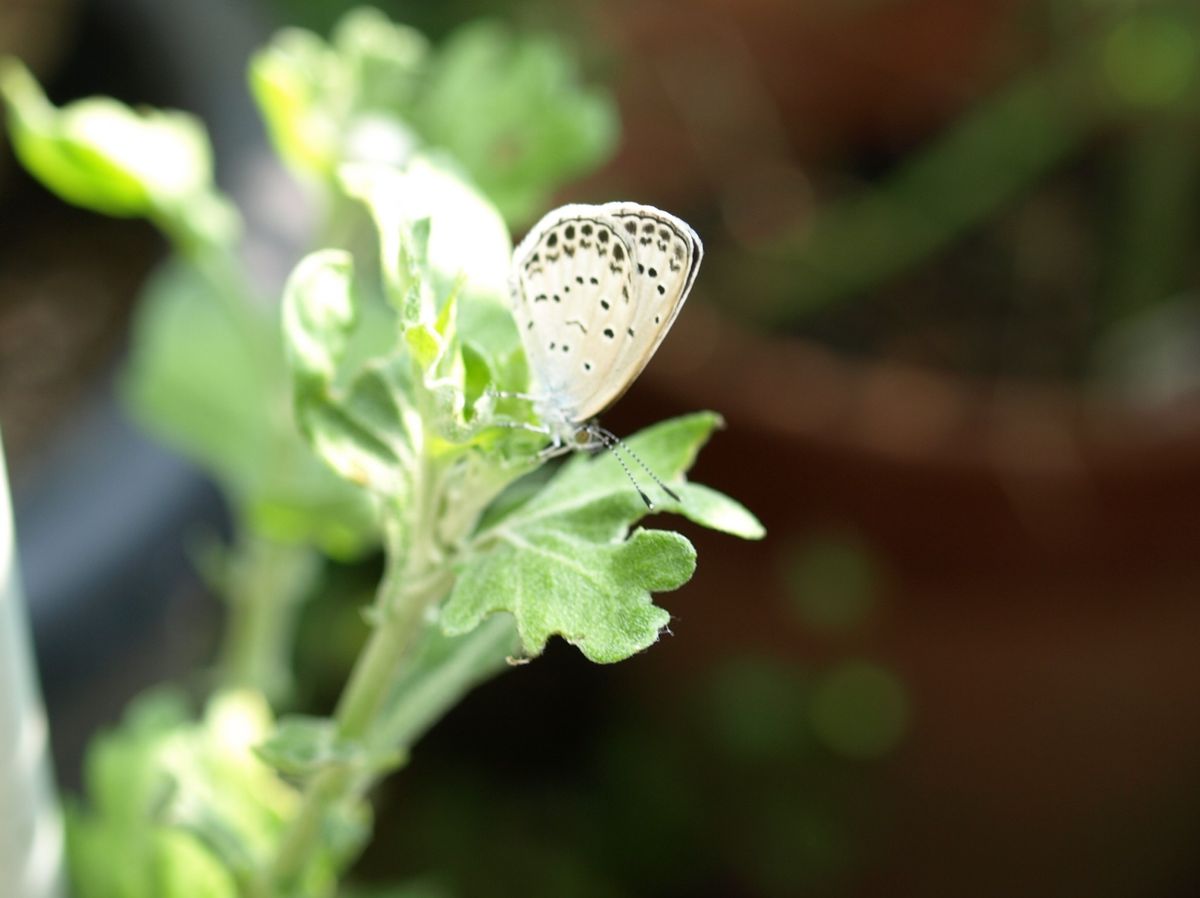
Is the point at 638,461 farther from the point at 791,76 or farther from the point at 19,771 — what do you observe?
the point at 791,76

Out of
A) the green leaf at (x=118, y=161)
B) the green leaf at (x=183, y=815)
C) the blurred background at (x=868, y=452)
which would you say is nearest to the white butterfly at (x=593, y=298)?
the green leaf at (x=183, y=815)

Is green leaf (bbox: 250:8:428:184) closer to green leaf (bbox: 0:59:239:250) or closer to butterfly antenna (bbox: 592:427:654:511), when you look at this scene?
green leaf (bbox: 0:59:239:250)

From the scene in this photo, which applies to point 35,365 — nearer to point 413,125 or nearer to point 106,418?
point 106,418

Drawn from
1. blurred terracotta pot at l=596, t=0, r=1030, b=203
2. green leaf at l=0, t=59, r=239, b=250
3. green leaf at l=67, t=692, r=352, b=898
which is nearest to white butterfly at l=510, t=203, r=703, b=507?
green leaf at l=67, t=692, r=352, b=898

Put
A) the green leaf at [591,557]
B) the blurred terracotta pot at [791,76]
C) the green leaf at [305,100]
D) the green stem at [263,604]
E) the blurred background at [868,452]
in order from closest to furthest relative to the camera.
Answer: the green leaf at [591,557] < the green leaf at [305,100] < the green stem at [263,604] < the blurred background at [868,452] < the blurred terracotta pot at [791,76]

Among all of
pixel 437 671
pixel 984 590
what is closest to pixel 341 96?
pixel 437 671

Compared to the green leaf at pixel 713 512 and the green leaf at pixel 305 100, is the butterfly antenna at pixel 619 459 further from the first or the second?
the green leaf at pixel 305 100
